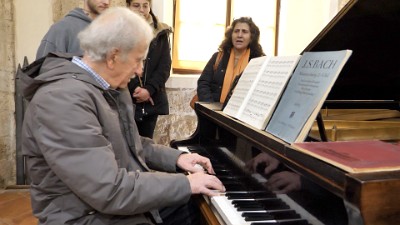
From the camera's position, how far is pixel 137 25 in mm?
1349

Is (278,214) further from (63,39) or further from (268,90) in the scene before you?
Answer: (63,39)

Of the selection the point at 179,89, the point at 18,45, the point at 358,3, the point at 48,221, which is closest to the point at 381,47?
the point at 358,3

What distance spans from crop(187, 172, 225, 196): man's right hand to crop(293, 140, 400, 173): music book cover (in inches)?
17.0

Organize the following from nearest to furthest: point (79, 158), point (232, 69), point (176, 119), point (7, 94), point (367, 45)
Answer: point (79, 158) < point (367, 45) < point (232, 69) < point (7, 94) < point (176, 119)

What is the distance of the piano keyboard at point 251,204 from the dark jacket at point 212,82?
160cm

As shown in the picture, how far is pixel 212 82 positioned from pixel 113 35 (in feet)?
6.64

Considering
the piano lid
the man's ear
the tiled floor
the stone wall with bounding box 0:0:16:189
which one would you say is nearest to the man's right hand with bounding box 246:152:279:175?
the piano lid

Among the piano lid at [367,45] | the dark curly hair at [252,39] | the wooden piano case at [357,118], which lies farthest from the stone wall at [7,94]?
the piano lid at [367,45]

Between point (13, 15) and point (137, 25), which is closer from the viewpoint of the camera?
point (137, 25)

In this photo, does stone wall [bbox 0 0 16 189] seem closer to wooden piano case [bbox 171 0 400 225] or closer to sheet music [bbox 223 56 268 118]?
wooden piano case [bbox 171 0 400 225]

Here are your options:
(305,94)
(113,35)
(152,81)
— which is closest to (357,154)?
(305,94)

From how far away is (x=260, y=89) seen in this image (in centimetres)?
152

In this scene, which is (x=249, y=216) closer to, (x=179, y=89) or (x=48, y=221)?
(x=48, y=221)

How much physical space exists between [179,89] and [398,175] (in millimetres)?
3414
